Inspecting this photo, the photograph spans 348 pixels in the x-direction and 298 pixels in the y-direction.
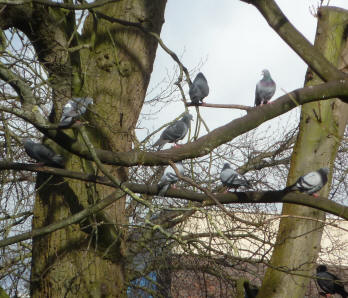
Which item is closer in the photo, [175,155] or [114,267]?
[175,155]

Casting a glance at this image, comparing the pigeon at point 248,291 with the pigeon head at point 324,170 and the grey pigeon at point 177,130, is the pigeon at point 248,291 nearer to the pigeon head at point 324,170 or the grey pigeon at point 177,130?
the pigeon head at point 324,170

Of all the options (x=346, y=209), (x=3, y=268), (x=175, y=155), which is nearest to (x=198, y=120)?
(x=175, y=155)

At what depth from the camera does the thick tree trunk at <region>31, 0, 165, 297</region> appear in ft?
Result: 15.6

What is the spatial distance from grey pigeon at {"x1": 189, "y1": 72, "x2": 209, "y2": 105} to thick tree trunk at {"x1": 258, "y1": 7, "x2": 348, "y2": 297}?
112cm

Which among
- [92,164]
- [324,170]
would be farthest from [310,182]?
[92,164]

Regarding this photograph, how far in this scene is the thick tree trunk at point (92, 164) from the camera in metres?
4.76

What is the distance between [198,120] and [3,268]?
2.77m

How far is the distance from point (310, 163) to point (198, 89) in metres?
1.40

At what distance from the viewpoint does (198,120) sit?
4320 mm

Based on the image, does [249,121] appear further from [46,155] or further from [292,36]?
[46,155]

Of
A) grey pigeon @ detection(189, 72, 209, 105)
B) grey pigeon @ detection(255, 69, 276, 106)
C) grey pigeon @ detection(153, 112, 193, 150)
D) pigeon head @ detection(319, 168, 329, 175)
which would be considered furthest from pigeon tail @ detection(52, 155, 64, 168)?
grey pigeon @ detection(255, 69, 276, 106)

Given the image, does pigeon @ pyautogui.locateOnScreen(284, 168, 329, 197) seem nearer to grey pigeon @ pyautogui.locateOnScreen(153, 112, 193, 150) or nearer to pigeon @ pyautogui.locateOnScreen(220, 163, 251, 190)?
pigeon @ pyautogui.locateOnScreen(220, 163, 251, 190)

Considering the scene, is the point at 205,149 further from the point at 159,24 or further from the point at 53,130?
the point at 159,24

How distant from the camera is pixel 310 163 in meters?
4.92
